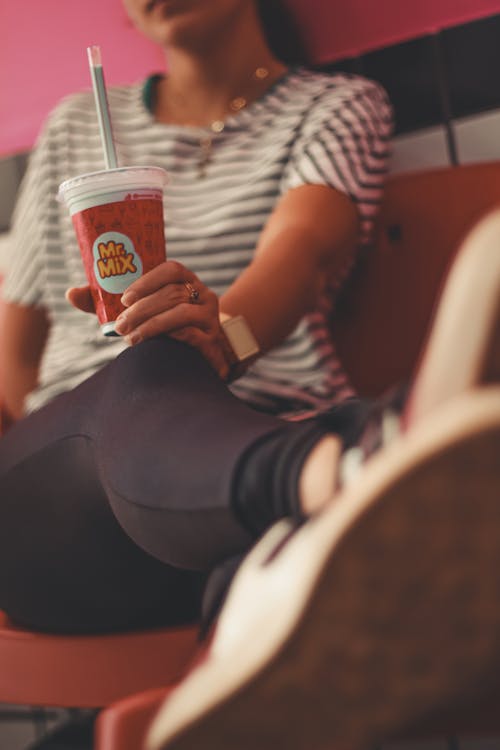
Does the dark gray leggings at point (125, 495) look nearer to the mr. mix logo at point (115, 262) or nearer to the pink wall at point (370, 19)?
the mr. mix logo at point (115, 262)

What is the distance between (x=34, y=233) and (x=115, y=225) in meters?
0.57

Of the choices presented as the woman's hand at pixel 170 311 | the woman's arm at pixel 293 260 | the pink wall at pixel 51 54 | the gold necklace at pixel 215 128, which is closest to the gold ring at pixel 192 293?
the woman's hand at pixel 170 311

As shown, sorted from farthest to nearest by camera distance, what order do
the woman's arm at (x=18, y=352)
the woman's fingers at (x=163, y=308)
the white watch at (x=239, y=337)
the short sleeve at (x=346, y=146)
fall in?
the woman's arm at (x=18, y=352), the short sleeve at (x=346, y=146), the white watch at (x=239, y=337), the woman's fingers at (x=163, y=308)

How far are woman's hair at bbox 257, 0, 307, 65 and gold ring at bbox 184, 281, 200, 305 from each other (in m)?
0.73

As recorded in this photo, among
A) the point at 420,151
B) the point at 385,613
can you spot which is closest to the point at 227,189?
the point at 420,151

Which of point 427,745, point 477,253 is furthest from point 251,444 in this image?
point 427,745

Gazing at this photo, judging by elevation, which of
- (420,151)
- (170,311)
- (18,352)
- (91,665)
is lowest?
(91,665)

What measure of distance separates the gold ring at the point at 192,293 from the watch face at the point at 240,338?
0.07 metres

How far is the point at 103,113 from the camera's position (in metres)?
0.91

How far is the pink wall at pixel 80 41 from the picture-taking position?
1498mm

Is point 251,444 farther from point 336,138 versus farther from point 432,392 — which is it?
point 336,138

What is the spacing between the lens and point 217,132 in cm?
136

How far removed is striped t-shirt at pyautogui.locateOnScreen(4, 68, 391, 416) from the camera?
122cm

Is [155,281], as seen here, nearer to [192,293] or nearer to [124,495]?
[192,293]
